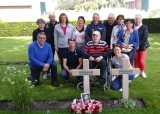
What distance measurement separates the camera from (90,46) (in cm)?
491

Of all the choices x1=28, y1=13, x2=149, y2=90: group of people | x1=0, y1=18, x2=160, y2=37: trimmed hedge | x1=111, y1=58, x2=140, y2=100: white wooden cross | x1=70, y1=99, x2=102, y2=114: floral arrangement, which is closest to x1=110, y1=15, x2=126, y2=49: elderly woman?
x1=28, y1=13, x2=149, y2=90: group of people

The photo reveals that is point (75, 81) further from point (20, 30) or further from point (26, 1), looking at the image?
point (26, 1)

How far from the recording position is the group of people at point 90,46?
4.89 metres

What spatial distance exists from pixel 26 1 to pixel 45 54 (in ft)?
105

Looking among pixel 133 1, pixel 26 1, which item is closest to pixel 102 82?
pixel 26 1

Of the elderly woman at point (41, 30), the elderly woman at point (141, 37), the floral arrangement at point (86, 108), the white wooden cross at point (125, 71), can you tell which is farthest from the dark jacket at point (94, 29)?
the floral arrangement at point (86, 108)

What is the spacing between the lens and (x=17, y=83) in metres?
3.86

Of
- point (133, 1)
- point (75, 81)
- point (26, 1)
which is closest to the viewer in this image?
point (75, 81)

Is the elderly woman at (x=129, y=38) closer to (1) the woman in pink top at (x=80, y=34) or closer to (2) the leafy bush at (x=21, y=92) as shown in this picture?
(1) the woman in pink top at (x=80, y=34)

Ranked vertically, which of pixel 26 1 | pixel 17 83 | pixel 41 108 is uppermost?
pixel 26 1

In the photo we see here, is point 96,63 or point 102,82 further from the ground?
point 96,63

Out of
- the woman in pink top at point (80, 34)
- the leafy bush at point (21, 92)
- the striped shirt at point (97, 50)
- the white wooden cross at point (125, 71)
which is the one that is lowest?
the leafy bush at point (21, 92)

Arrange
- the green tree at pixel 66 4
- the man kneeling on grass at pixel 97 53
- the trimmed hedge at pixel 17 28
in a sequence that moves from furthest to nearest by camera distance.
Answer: the green tree at pixel 66 4 → the trimmed hedge at pixel 17 28 → the man kneeling on grass at pixel 97 53

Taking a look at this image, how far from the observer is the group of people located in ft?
16.1
